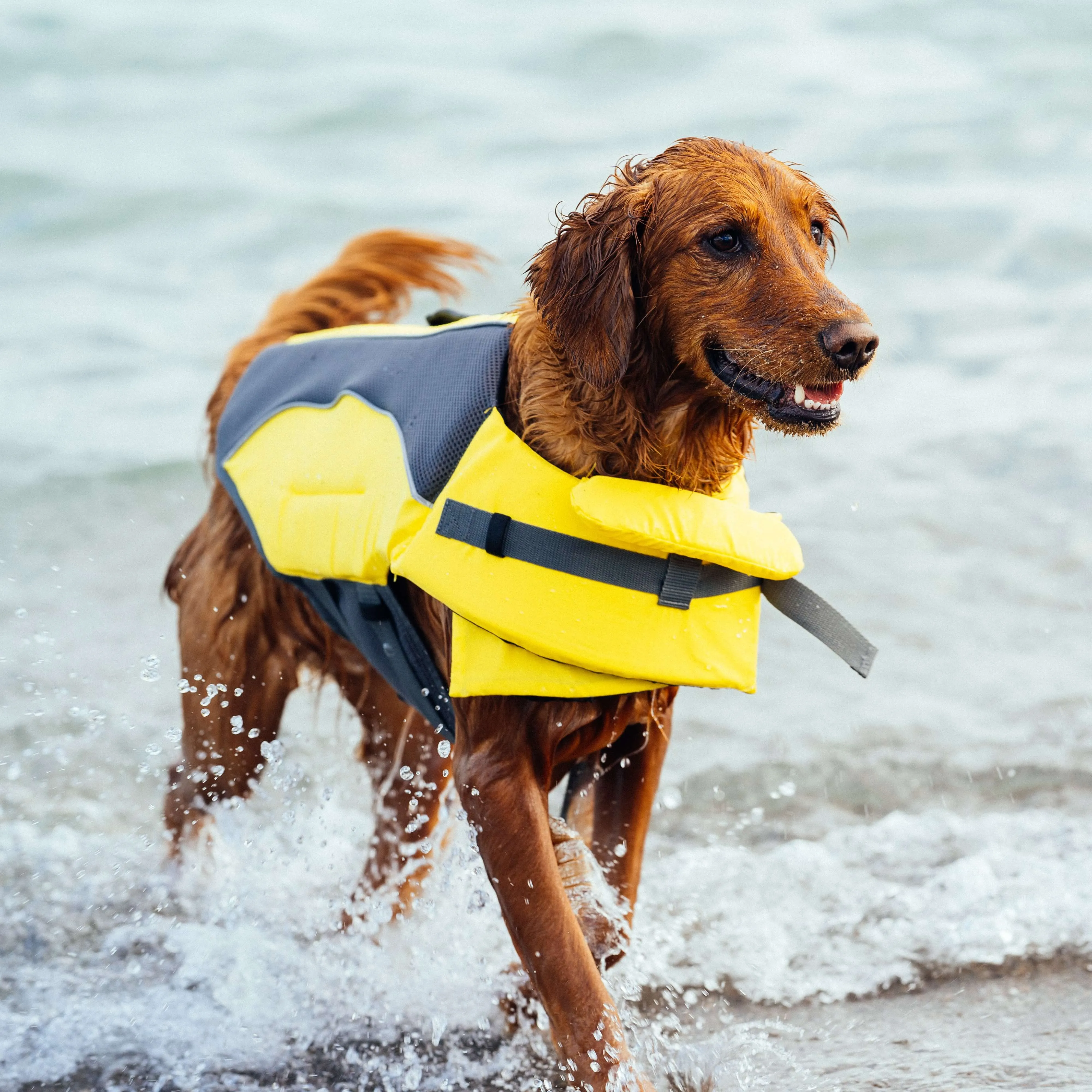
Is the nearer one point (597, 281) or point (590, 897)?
point (597, 281)

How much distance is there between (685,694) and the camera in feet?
17.3

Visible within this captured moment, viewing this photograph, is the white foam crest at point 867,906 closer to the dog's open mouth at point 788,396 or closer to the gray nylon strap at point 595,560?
the gray nylon strap at point 595,560

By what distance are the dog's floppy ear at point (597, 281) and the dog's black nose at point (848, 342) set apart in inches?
15.4

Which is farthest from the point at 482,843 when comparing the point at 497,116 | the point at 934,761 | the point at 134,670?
the point at 497,116

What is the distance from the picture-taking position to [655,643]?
110 inches

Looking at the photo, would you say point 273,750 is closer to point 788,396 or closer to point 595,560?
point 595,560

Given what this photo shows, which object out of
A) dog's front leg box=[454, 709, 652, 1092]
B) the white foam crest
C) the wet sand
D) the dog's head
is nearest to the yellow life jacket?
dog's front leg box=[454, 709, 652, 1092]

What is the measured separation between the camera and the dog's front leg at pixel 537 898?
2670mm

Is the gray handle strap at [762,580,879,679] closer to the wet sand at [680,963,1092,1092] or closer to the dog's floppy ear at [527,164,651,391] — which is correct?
the dog's floppy ear at [527,164,651,391]

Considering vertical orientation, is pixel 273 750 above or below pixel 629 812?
below

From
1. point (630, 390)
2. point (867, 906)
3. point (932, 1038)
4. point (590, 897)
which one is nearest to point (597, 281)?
point (630, 390)

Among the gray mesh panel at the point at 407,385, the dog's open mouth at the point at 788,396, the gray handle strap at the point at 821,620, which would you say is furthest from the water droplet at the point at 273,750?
the dog's open mouth at the point at 788,396

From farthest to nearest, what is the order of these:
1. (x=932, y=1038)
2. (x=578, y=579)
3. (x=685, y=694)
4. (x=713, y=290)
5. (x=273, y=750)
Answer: (x=685, y=694) → (x=273, y=750) → (x=932, y=1038) → (x=578, y=579) → (x=713, y=290)

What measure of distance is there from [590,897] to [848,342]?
4.47 feet
